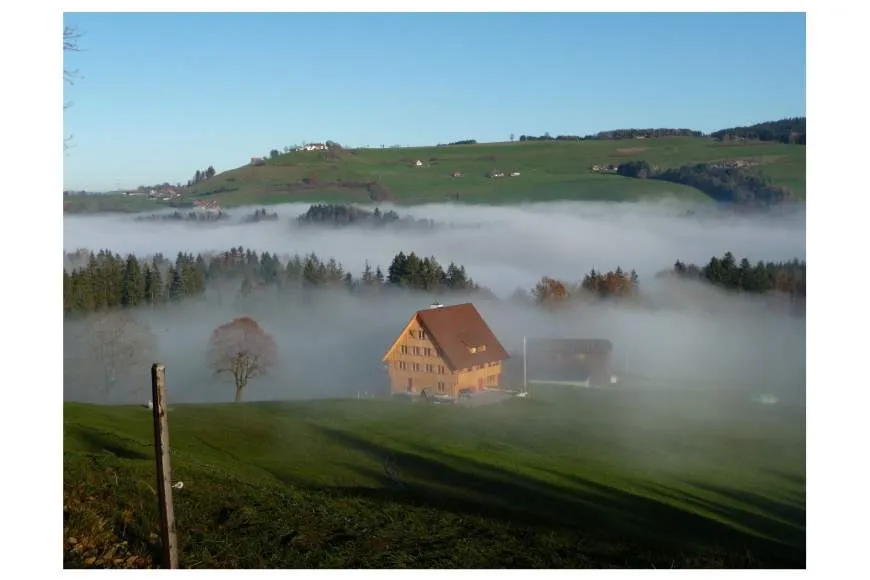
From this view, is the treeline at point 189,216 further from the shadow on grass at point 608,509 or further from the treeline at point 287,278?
the shadow on grass at point 608,509

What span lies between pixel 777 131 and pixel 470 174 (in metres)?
3.29

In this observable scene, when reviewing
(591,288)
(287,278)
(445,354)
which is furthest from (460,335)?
(287,278)

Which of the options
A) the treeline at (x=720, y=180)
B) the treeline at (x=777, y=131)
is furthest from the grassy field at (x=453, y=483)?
the treeline at (x=777, y=131)

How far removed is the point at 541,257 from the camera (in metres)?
9.95

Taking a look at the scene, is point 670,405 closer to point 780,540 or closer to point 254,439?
point 780,540

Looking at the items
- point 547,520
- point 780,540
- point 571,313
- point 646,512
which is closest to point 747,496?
point 780,540

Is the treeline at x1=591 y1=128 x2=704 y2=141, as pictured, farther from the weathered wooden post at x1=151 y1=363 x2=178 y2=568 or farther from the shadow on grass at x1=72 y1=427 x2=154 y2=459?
the shadow on grass at x1=72 y1=427 x2=154 y2=459

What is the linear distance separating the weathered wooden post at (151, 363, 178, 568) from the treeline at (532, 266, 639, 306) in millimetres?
4464

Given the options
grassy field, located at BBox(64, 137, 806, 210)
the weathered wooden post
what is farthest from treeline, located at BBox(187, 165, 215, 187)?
the weathered wooden post

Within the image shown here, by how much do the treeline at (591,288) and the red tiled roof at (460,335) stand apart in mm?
673

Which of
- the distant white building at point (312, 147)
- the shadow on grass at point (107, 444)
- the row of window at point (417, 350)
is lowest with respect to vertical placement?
the shadow on grass at point (107, 444)

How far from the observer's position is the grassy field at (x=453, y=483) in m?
7.78

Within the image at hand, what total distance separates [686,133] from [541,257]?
2109 millimetres

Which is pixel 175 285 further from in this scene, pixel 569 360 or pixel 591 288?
pixel 591 288
